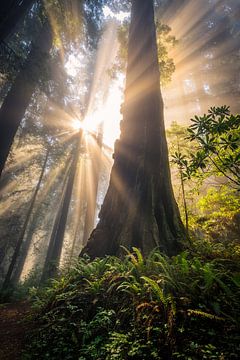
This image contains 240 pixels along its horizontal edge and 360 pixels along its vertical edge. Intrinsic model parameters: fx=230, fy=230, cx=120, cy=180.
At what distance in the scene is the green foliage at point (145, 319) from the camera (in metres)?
2.04

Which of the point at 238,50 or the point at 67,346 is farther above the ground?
the point at 238,50

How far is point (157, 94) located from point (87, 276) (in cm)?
540

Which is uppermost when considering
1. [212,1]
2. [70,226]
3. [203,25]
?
[212,1]

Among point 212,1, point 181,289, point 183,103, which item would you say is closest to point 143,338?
point 181,289

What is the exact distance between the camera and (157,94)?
6.89m

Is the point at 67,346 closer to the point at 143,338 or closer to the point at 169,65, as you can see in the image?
the point at 143,338

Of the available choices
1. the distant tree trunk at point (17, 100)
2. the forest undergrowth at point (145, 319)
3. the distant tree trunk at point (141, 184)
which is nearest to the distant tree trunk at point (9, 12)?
the distant tree trunk at point (17, 100)

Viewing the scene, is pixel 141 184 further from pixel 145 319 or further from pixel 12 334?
pixel 12 334

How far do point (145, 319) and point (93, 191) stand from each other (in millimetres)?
14811

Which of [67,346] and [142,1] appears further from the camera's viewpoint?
[142,1]

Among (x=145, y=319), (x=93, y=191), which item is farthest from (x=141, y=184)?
(x=93, y=191)

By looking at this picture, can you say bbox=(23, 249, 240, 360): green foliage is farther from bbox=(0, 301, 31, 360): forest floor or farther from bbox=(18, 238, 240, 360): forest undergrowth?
bbox=(0, 301, 31, 360): forest floor

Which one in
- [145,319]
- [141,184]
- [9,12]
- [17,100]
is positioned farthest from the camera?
[17,100]

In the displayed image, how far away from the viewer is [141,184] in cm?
554
